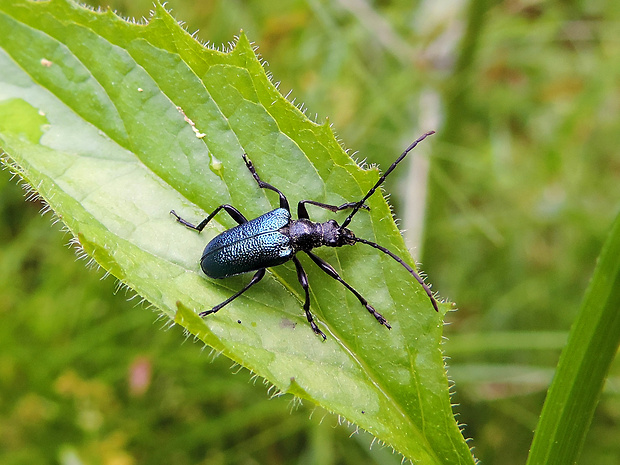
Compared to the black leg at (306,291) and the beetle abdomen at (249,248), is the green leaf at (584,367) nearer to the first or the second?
the black leg at (306,291)

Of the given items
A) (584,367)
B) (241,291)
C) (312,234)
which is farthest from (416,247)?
(584,367)

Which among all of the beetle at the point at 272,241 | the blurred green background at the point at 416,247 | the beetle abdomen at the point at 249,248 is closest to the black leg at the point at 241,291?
the beetle at the point at 272,241

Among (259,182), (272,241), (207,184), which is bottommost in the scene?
(272,241)

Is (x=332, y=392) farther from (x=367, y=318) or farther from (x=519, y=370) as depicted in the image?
(x=519, y=370)

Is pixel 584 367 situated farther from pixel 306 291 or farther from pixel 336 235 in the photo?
pixel 336 235

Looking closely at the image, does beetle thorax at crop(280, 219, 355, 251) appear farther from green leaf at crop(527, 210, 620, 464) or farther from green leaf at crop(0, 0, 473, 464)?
green leaf at crop(527, 210, 620, 464)

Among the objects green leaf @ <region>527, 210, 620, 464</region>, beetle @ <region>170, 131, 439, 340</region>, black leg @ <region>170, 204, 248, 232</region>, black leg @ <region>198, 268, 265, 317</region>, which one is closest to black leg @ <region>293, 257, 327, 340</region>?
beetle @ <region>170, 131, 439, 340</region>

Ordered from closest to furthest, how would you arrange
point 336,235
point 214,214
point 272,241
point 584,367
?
point 584,367 → point 214,214 → point 336,235 → point 272,241
